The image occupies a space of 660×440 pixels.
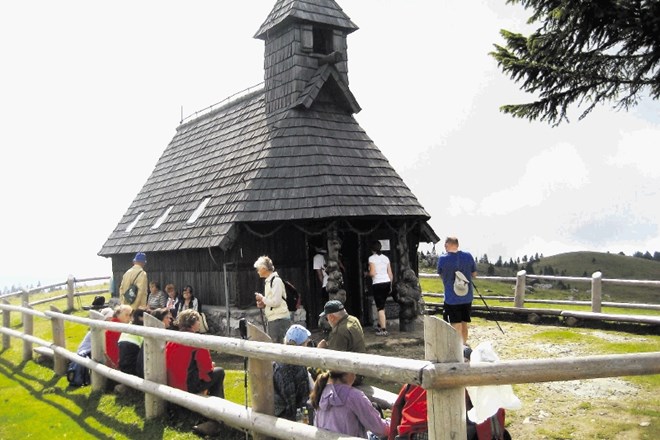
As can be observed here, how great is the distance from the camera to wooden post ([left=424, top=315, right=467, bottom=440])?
11.8ft

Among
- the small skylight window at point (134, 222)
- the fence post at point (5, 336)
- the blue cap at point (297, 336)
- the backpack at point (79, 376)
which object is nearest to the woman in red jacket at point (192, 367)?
the blue cap at point (297, 336)

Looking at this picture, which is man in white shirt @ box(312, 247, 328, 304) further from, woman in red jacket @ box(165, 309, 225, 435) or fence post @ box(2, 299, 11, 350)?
fence post @ box(2, 299, 11, 350)

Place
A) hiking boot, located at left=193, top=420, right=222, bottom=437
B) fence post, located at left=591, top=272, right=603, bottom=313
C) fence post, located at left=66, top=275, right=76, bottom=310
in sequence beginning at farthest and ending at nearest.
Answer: fence post, located at left=66, top=275, right=76, bottom=310 < fence post, located at left=591, top=272, right=603, bottom=313 < hiking boot, located at left=193, top=420, right=222, bottom=437

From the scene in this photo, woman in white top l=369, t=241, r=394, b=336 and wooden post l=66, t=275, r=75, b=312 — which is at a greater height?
woman in white top l=369, t=241, r=394, b=336

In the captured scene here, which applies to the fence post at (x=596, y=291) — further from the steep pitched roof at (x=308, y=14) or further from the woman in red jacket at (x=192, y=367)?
the woman in red jacket at (x=192, y=367)

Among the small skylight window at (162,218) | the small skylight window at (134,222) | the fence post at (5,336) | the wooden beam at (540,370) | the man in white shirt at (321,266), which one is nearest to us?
the wooden beam at (540,370)

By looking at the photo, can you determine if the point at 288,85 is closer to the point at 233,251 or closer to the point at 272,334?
the point at 233,251

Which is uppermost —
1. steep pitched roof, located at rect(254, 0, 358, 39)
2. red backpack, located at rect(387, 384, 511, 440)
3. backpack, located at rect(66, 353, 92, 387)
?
steep pitched roof, located at rect(254, 0, 358, 39)

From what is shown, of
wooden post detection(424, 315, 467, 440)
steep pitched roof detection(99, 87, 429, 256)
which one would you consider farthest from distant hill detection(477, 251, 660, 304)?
wooden post detection(424, 315, 467, 440)

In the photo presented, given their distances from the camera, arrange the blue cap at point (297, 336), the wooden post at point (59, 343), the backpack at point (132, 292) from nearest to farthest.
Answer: the blue cap at point (297, 336), the wooden post at point (59, 343), the backpack at point (132, 292)

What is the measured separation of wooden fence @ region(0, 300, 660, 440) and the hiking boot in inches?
10.1

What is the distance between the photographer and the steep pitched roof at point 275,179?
12.1 meters

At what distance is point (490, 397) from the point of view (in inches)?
150

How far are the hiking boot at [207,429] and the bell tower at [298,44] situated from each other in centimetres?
973
